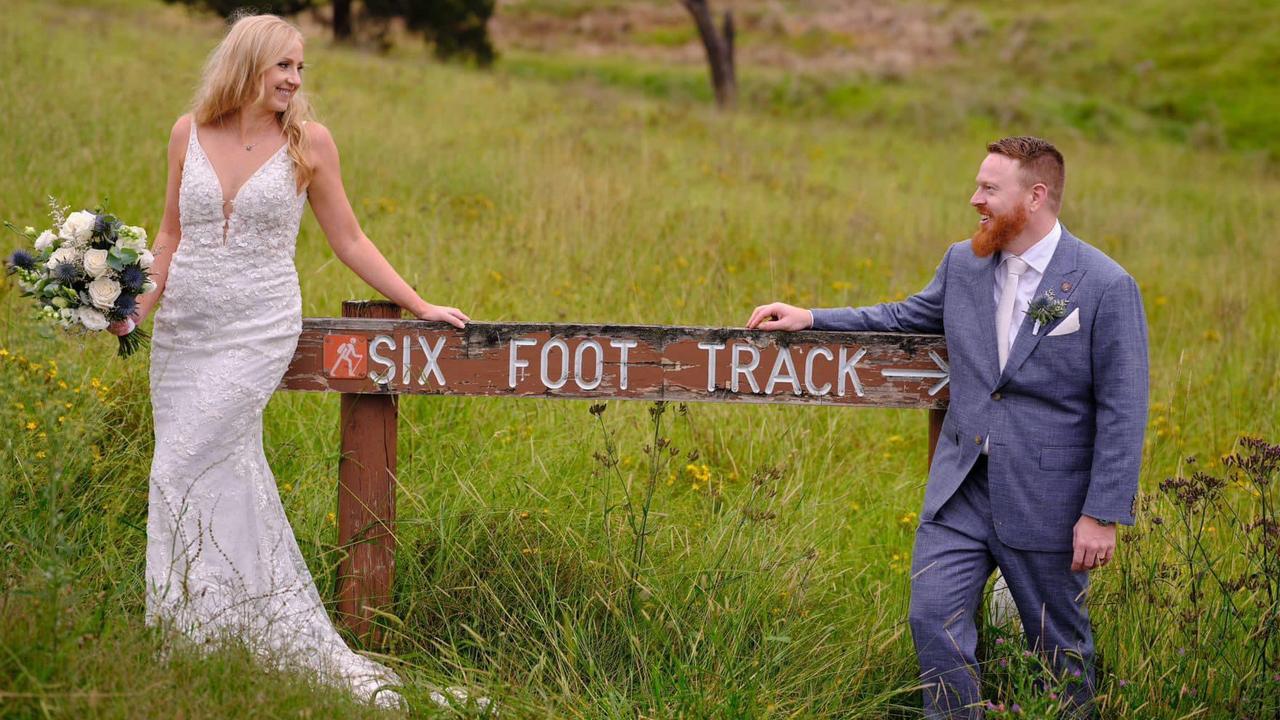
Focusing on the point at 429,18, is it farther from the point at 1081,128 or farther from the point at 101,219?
the point at 101,219

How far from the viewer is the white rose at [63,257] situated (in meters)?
3.15

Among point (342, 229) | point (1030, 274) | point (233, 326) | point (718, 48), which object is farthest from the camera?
point (718, 48)

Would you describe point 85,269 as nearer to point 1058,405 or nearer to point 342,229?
point 342,229

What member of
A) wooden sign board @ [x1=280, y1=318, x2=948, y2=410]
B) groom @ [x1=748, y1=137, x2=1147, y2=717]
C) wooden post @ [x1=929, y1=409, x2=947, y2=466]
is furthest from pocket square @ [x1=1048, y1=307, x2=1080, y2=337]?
wooden post @ [x1=929, y1=409, x2=947, y2=466]

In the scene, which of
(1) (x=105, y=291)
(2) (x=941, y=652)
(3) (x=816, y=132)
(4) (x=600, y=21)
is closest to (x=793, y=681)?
(2) (x=941, y=652)

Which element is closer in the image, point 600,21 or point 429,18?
point 429,18

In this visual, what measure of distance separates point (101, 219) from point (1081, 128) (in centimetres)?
2125

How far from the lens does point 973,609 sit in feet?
11.0

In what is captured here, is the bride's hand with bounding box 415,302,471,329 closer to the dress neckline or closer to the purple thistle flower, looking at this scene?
the dress neckline

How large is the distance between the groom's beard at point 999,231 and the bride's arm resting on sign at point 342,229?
5.04ft

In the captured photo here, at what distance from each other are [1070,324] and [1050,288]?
0.39 ft

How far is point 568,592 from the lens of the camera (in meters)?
3.61

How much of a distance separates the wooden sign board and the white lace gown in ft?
0.52

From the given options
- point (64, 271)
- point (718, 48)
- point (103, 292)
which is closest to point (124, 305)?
point (103, 292)
